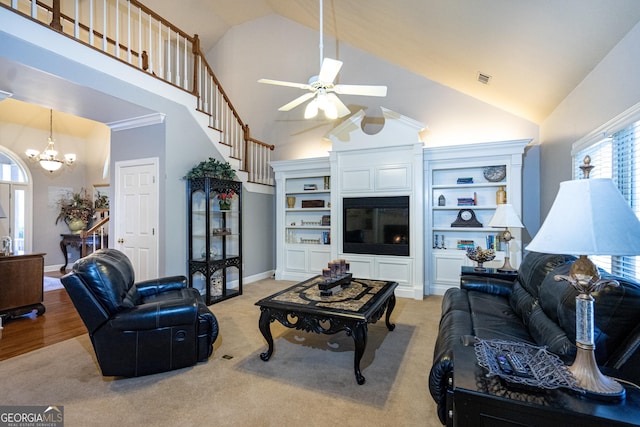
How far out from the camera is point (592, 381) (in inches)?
48.2

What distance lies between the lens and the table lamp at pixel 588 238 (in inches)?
45.4

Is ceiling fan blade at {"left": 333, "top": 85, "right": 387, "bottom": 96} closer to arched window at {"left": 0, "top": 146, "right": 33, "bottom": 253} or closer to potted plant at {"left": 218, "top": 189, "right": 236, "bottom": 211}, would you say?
potted plant at {"left": 218, "top": 189, "right": 236, "bottom": 211}

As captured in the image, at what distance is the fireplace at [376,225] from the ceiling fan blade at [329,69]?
8.38 ft

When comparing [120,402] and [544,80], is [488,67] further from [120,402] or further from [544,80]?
[120,402]

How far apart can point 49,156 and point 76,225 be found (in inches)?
63.7

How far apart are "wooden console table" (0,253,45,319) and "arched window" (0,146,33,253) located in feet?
11.6

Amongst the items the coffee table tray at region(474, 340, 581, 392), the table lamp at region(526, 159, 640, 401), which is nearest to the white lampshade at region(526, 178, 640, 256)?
the table lamp at region(526, 159, 640, 401)

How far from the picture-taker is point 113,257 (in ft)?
9.43

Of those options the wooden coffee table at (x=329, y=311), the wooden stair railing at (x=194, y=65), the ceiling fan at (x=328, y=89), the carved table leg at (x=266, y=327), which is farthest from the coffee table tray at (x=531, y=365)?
the wooden stair railing at (x=194, y=65)

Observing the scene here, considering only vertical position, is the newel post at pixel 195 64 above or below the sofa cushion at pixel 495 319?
above

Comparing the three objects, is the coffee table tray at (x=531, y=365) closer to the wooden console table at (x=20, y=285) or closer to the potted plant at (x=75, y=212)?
the wooden console table at (x=20, y=285)

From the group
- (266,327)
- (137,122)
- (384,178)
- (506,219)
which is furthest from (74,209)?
(506,219)

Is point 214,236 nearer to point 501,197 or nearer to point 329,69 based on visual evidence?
point 329,69

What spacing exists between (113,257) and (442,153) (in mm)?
4532
